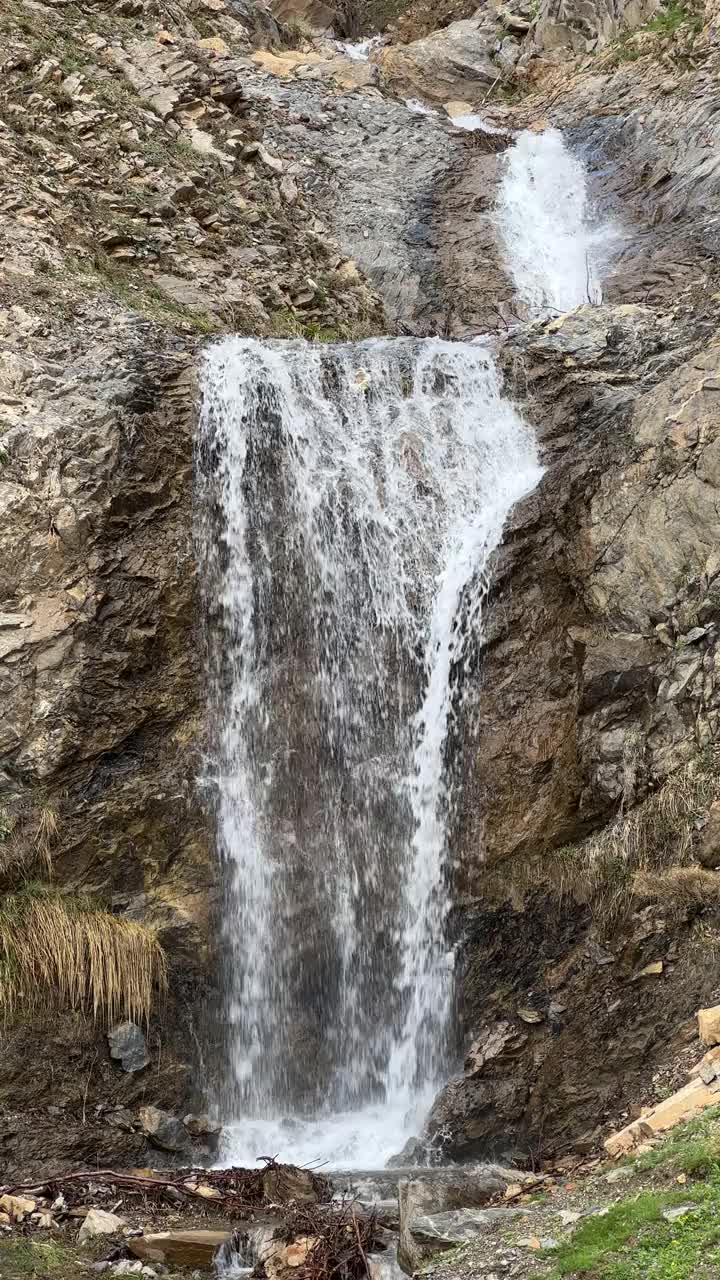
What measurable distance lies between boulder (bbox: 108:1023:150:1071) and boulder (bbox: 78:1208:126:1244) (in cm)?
204

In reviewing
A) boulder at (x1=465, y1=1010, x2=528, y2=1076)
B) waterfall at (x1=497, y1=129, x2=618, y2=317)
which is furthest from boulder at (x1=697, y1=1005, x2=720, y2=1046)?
waterfall at (x1=497, y1=129, x2=618, y2=317)

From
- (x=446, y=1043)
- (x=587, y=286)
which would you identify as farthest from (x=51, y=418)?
(x=587, y=286)

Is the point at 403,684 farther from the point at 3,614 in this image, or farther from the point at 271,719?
the point at 3,614

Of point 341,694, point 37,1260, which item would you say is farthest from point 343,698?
point 37,1260

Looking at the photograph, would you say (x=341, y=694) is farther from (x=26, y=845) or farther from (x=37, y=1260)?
(x=37, y=1260)

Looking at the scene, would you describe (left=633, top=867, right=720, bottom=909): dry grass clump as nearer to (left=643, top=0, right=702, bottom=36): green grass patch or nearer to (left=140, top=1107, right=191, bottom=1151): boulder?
(left=140, top=1107, right=191, bottom=1151): boulder

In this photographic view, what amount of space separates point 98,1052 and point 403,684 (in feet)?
13.5

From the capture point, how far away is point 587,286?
1661cm

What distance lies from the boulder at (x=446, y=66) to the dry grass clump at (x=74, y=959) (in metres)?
18.5

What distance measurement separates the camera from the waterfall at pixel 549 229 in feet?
55.4

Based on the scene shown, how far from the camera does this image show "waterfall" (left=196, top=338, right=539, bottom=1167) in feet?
32.3

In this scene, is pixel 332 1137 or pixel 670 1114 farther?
pixel 332 1137

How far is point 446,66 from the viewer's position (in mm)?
23141

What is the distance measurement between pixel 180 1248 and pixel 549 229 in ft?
51.6
